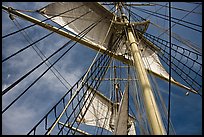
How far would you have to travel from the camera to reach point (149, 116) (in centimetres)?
285

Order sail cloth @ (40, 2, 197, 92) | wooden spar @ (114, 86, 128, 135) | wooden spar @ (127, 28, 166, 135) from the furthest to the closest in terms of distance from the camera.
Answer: sail cloth @ (40, 2, 197, 92), wooden spar @ (114, 86, 128, 135), wooden spar @ (127, 28, 166, 135)

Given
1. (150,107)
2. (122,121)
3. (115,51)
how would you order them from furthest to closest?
1. (115,51)
2. (122,121)
3. (150,107)

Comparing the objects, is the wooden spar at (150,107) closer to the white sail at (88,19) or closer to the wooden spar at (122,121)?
the wooden spar at (122,121)

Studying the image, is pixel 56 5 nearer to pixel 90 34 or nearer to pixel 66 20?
pixel 66 20

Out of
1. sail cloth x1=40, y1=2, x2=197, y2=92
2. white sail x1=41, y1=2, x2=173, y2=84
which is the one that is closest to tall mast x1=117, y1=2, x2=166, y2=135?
sail cloth x1=40, y1=2, x2=197, y2=92

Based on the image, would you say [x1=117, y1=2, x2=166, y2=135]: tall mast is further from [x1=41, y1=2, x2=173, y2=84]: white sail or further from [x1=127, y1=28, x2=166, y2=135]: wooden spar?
[x1=41, y1=2, x2=173, y2=84]: white sail

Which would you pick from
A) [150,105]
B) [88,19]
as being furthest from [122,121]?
[88,19]

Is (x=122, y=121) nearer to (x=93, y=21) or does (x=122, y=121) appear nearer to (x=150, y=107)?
(x=150, y=107)

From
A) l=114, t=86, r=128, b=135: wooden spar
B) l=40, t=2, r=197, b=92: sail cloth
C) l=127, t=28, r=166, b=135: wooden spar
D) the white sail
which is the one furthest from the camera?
the white sail

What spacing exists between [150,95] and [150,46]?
705 centimetres

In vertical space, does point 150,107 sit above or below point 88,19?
below

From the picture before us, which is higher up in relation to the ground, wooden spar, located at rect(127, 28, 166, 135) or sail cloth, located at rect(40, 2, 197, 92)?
sail cloth, located at rect(40, 2, 197, 92)

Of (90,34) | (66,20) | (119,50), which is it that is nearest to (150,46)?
(119,50)

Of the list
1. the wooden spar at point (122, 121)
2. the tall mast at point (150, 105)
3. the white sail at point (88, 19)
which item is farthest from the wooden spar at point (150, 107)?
the white sail at point (88, 19)
